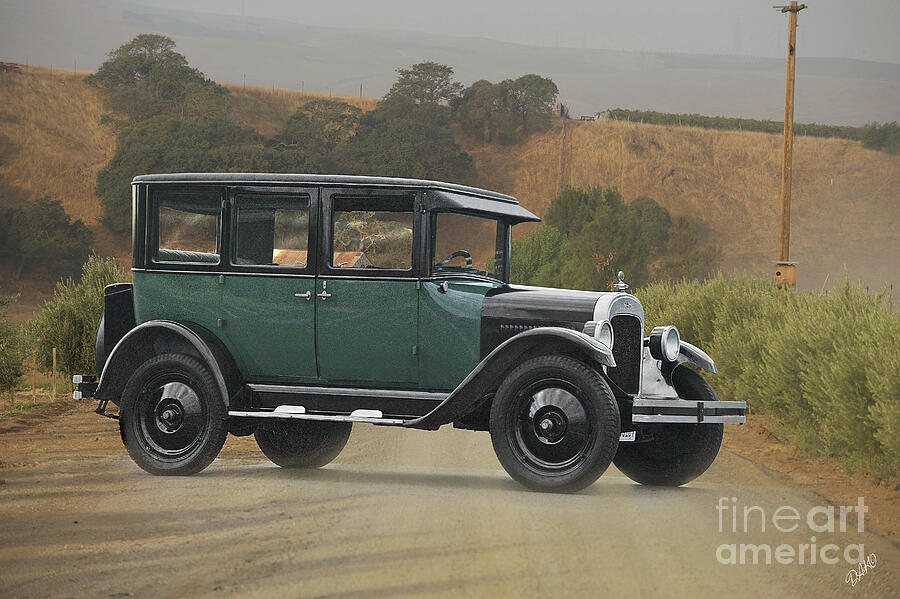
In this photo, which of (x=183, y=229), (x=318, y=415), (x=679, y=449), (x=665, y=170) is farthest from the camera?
(x=665, y=170)

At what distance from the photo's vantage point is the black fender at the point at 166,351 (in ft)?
28.4

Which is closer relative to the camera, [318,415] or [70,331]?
[318,415]

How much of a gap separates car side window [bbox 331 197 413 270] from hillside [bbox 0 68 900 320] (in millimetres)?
65295

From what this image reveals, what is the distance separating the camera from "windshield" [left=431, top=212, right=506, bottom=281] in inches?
334

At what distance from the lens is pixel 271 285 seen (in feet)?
28.5

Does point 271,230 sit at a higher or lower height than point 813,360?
higher

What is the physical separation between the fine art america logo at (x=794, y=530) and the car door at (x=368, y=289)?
292 cm

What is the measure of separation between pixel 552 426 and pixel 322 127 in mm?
77493

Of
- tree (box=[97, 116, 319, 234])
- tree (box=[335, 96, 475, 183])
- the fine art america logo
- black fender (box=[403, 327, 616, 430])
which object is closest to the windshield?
black fender (box=[403, 327, 616, 430])

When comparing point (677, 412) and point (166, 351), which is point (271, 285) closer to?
point (166, 351)

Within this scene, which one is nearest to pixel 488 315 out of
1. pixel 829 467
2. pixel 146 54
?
pixel 829 467

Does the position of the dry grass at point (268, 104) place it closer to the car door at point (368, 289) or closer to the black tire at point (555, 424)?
the car door at point (368, 289)
